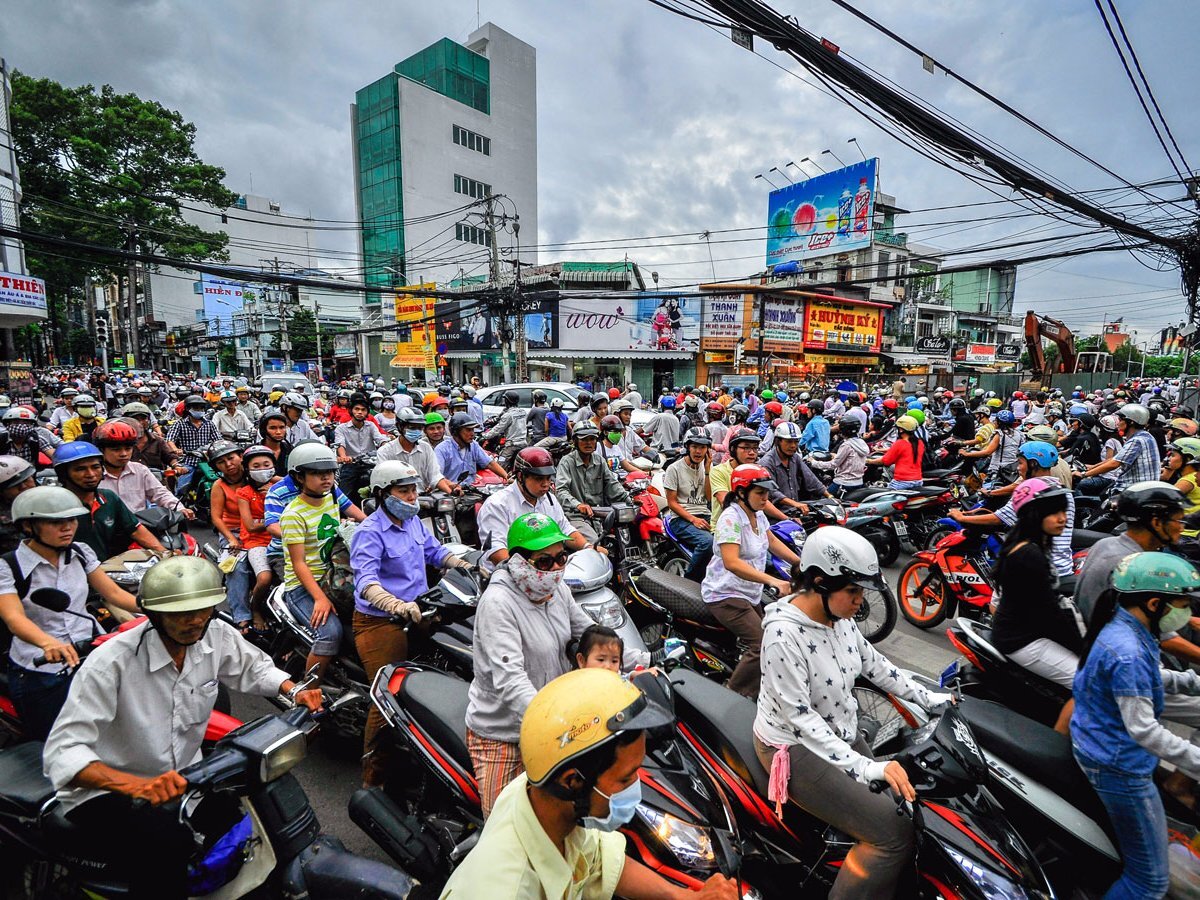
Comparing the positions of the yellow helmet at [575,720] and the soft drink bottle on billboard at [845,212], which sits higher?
the soft drink bottle on billboard at [845,212]

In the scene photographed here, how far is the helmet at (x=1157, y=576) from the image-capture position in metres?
2.22

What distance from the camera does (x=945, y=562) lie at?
5441mm

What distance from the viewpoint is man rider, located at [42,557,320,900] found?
190 cm

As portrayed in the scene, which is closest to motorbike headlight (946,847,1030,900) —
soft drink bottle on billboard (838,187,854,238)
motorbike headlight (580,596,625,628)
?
motorbike headlight (580,596,625,628)

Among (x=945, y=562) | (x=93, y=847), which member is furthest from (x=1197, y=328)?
(x=93, y=847)

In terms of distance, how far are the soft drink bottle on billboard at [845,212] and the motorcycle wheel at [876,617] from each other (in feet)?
112

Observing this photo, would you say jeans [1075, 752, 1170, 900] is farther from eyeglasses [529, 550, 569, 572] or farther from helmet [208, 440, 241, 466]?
helmet [208, 440, 241, 466]

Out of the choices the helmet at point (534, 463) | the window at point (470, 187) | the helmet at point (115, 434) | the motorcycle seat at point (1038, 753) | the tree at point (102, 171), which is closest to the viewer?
the motorcycle seat at point (1038, 753)

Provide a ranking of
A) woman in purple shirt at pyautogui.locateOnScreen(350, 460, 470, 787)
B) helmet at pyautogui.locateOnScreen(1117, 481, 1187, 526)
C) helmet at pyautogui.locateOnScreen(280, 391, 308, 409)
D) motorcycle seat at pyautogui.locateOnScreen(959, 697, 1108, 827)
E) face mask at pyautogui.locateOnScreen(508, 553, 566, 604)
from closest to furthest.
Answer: motorcycle seat at pyautogui.locateOnScreen(959, 697, 1108, 827) → face mask at pyautogui.locateOnScreen(508, 553, 566, 604) → helmet at pyautogui.locateOnScreen(1117, 481, 1187, 526) → woman in purple shirt at pyautogui.locateOnScreen(350, 460, 470, 787) → helmet at pyautogui.locateOnScreen(280, 391, 308, 409)

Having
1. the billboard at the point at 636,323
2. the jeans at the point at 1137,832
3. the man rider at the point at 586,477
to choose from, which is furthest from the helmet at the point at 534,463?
the billboard at the point at 636,323

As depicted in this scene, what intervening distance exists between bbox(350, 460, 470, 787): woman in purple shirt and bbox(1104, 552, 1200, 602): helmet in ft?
10.8

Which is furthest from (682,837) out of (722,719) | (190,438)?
(190,438)

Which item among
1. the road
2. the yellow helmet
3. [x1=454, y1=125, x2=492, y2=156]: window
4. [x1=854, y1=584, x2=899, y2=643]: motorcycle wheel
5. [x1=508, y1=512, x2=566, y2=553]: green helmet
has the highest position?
[x1=454, y1=125, x2=492, y2=156]: window

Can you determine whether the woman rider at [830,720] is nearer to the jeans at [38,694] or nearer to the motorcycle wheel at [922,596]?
the jeans at [38,694]
